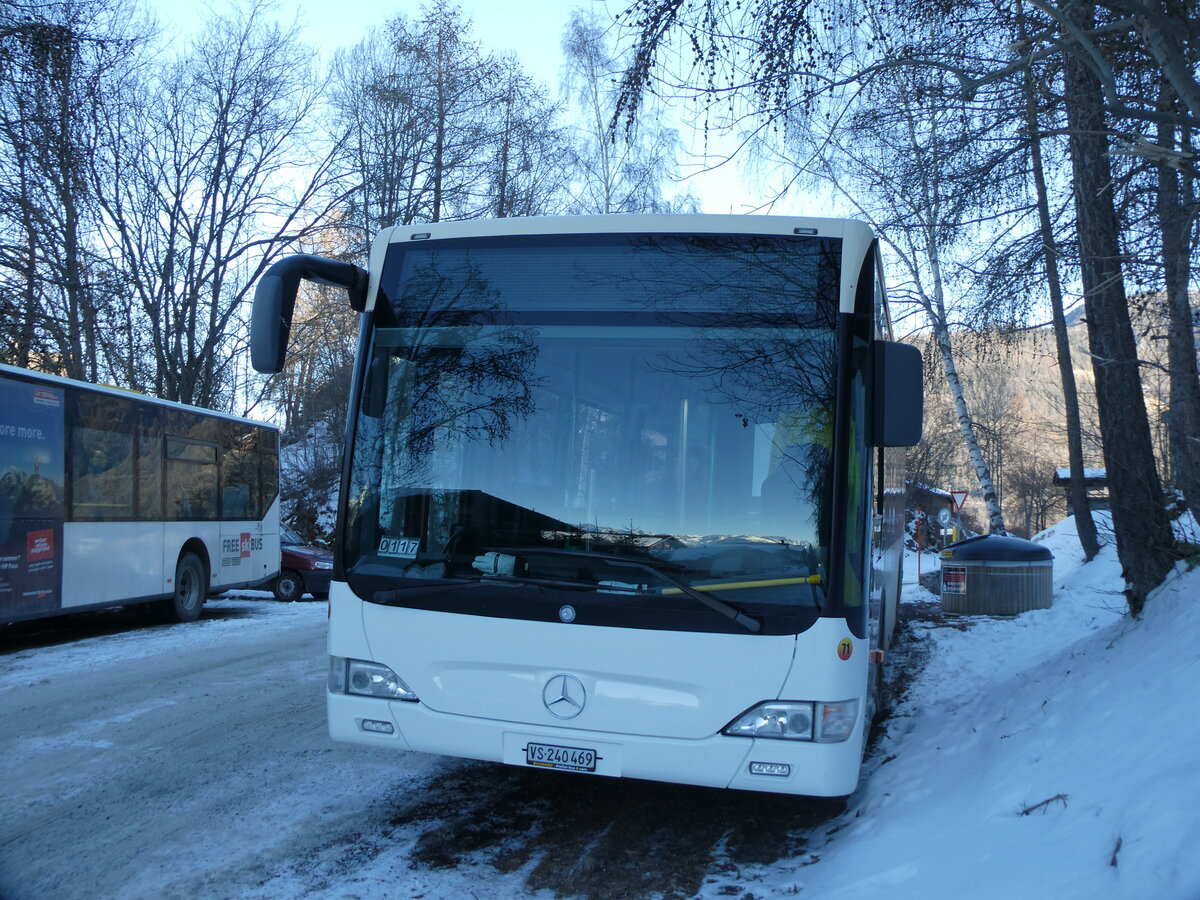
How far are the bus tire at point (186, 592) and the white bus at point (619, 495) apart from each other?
1008 centimetres

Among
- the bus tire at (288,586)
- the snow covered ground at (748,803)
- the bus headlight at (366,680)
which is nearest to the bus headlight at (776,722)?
the snow covered ground at (748,803)

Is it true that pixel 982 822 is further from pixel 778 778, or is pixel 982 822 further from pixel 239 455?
pixel 239 455

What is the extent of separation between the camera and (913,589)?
23797mm

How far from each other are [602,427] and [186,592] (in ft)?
37.3

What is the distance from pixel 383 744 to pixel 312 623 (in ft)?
31.0

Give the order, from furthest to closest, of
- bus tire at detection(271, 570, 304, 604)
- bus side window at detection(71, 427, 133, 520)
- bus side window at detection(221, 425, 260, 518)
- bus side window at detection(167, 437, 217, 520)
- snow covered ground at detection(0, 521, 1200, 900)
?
bus tire at detection(271, 570, 304, 604) < bus side window at detection(221, 425, 260, 518) < bus side window at detection(167, 437, 217, 520) < bus side window at detection(71, 427, 133, 520) < snow covered ground at detection(0, 521, 1200, 900)

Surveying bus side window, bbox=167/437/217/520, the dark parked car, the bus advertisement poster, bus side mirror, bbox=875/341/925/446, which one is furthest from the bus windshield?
the dark parked car

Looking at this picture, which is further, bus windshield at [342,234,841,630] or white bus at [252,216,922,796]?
bus windshield at [342,234,841,630]

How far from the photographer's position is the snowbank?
10.8 ft

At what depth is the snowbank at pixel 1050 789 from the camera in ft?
10.8

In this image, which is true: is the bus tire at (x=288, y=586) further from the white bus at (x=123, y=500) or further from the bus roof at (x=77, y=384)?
the bus roof at (x=77, y=384)

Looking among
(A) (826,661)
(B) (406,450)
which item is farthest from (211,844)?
(A) (826,661)

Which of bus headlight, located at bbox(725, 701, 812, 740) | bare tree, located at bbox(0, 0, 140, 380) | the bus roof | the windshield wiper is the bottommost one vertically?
bus headlight, located at bbox(725, 701, 812, 740)

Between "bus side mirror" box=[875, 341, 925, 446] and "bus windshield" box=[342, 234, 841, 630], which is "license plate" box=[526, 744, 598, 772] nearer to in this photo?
"bus windshield" box=[342, 234, 841, 630]
